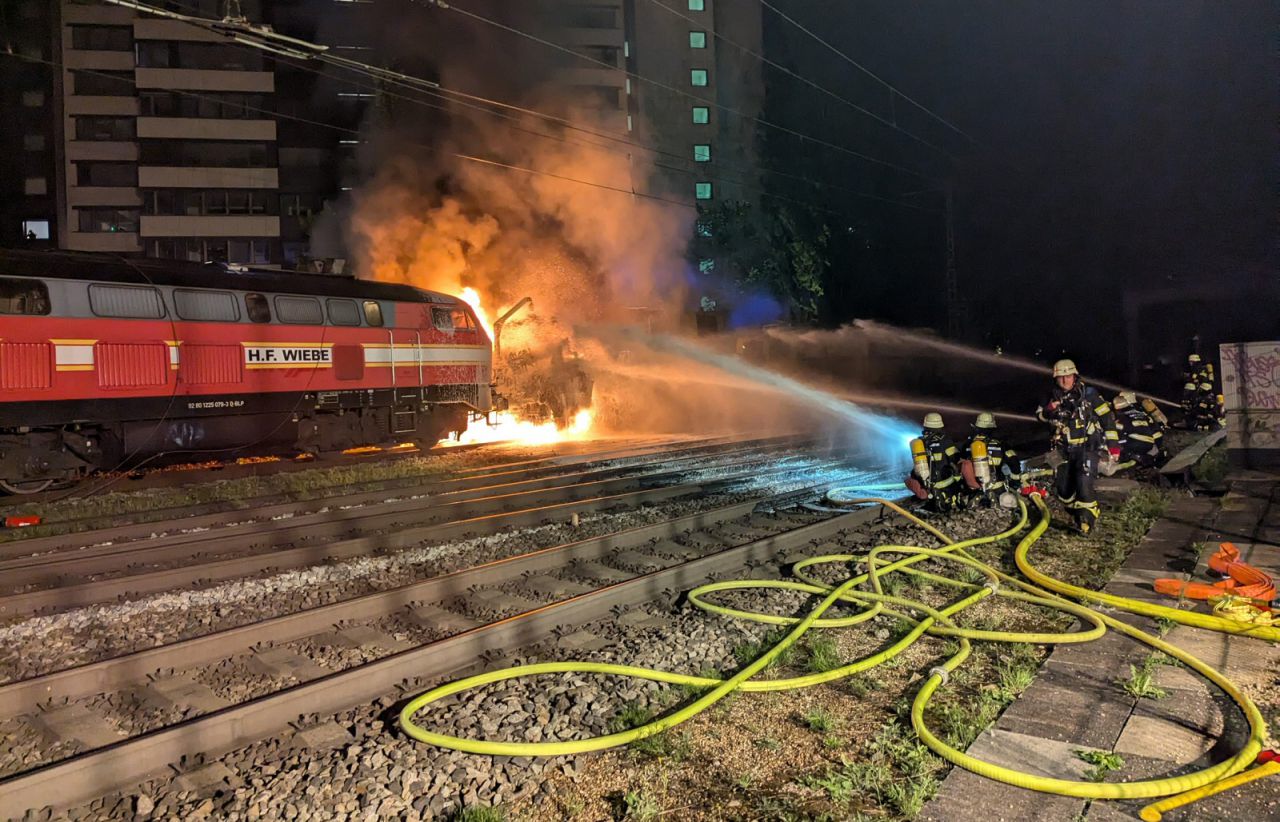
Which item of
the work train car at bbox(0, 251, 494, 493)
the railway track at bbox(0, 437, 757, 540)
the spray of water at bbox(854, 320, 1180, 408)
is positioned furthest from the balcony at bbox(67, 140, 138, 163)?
the spray of water at bbox(854, 320, 1180, 408)

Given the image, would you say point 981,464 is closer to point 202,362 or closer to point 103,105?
point 202,362

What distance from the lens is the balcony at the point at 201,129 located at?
41.1m

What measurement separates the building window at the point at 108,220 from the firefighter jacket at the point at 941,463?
1774 inches

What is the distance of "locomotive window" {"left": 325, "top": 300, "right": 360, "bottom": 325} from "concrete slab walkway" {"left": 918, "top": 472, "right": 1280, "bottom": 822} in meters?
13.6

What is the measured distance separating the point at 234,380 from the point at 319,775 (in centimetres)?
1135

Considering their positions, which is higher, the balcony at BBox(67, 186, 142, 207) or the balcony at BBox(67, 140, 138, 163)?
the balcony at BBox(67, 140, 138, 163)

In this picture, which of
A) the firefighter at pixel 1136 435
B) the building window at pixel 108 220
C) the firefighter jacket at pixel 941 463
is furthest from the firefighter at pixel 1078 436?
the building window at pixel 108 220

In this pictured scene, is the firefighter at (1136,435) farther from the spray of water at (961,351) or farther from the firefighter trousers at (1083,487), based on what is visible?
the spray of water at (961,351)

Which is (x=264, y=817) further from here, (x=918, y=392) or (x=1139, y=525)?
(x=918, y=392)

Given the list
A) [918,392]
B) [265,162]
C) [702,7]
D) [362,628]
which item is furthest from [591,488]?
[702,7]

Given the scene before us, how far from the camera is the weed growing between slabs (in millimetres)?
3584

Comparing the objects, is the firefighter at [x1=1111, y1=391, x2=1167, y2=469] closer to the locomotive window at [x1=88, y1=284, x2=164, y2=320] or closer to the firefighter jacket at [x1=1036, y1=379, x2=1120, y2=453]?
the firefighter jacket at [x1=1036, y1=379, x2=1120, y2=453]

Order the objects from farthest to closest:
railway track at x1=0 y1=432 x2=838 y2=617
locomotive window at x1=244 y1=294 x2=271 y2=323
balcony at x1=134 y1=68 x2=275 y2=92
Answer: balcony at x1=134 y1=68 x2=275 y2=92 < locomotive window at x1=244 y1=294 x2=271 y2=323 < railway track at x1=0 y1=432 x2=838 y2=617

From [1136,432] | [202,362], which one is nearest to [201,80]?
[202,362]
